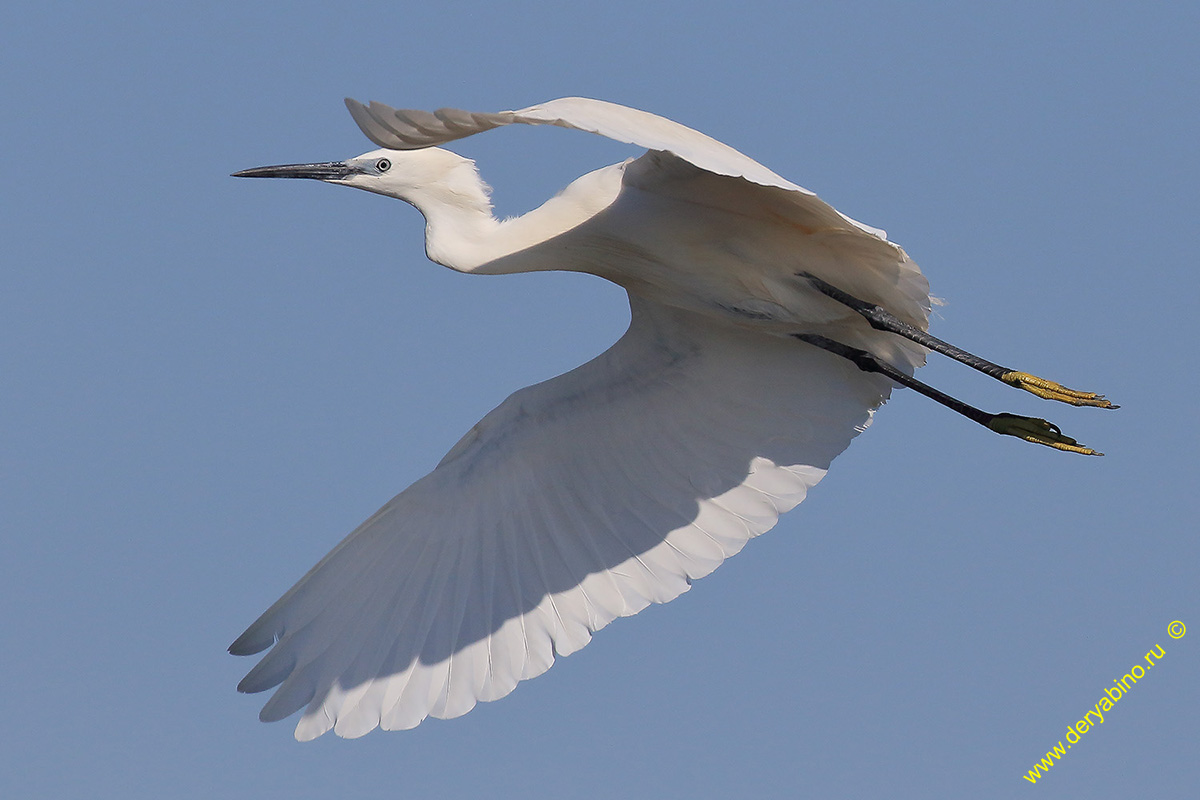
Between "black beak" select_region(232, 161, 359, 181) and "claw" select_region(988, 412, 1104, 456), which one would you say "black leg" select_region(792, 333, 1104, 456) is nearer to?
"claw" select_region(988, 412, 1104, 456)

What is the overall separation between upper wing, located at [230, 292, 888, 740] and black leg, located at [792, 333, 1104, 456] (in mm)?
214

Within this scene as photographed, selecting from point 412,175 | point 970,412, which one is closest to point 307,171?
point 412,175

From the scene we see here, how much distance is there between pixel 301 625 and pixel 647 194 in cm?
303

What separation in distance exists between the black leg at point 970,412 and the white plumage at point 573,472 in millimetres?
109

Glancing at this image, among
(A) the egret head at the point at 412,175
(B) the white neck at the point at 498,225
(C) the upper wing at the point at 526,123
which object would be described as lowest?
(C) the upper wing at the point at 526,123

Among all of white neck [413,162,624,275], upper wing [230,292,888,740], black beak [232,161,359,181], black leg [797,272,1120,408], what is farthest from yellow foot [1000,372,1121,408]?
black beak [232,161,359,181]

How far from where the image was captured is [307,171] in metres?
8.23

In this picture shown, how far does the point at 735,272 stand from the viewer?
7.64 meters

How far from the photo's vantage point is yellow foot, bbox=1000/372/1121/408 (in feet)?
24.6

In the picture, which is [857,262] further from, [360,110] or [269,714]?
[269,714]

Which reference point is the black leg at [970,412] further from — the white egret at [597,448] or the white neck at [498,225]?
the white neck at [498,225]

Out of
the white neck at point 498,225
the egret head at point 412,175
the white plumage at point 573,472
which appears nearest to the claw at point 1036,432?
the white plumage at point 573,472

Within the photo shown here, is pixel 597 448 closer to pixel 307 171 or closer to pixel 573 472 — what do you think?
pixel 573 472

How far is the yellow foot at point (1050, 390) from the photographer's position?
7.51m
